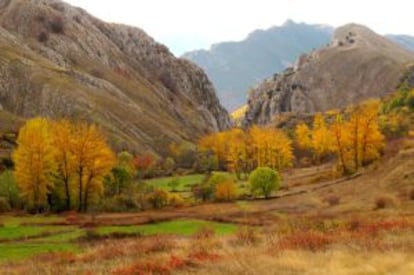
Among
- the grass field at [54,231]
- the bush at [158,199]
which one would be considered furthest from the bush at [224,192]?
the grass field at [54,231]

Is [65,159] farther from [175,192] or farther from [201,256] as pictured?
[201,256]

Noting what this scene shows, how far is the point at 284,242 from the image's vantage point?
2338 cm

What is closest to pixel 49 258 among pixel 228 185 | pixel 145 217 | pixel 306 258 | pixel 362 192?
pixel 306 258

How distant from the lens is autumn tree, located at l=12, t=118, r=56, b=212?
78.7 metres

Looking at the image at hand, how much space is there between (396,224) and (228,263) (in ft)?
45.0

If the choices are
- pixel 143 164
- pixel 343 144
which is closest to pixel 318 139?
pixel 343 144

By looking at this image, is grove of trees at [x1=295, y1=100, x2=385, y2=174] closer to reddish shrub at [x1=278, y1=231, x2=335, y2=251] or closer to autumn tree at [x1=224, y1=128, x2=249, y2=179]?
autumn tree at [x1=224, y1=128, x2=249, y2=179]

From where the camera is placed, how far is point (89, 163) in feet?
268

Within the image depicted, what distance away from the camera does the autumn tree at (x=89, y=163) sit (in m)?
81.2

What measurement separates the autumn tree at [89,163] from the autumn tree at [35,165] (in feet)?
11.6

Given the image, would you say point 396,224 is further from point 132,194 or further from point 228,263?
point 132,194

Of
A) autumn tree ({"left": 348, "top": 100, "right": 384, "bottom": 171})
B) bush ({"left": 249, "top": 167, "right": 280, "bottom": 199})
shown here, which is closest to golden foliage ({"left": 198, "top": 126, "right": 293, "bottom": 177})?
autumn tree ({"left": 348, "top": 100, "right": 384, "bottom": 171})

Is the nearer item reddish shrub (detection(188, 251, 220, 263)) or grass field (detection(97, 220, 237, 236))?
reddish shrub (detection(188, 251, 220, 263))

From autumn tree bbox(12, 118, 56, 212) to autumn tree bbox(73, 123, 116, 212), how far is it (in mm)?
3540
